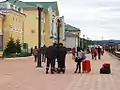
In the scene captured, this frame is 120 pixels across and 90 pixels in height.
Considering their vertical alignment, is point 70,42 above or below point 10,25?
below

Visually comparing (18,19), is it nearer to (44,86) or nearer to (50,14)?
(50,14)

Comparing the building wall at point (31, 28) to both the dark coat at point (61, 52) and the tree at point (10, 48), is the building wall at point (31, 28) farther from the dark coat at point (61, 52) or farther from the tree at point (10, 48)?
the dark coat at point (61, 52)

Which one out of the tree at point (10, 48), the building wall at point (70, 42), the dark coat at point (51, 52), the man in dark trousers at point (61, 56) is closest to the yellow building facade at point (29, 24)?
the tree at point (10, 48)

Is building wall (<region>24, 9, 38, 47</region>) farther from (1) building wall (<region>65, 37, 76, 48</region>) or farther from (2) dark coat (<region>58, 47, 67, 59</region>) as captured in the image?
(2) dark coat (<region>58, 47, 67, 59</region>)

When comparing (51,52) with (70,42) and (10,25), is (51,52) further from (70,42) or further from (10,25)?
(70,42)

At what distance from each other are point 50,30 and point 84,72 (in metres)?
67.6

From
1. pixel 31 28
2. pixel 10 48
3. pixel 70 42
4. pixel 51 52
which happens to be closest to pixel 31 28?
pixel 31 28

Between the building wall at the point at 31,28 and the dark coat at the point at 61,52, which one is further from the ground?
the building wall at the point at 31,28

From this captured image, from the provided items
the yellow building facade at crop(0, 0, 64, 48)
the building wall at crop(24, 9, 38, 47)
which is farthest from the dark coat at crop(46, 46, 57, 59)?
the building wall at crop(24, 9, 38, 47)

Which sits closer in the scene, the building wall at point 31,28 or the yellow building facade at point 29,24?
the yellow building facade at point 29,24

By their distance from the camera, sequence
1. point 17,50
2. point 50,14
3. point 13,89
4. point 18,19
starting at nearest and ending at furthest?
1. point 13,89
2. point 17,50
3. point 18,19
4. point 50,14

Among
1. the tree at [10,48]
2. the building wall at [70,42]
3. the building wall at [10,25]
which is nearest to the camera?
the tree at [10,48]

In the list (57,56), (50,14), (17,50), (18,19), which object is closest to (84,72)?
(57,56)

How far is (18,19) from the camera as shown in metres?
65.2
